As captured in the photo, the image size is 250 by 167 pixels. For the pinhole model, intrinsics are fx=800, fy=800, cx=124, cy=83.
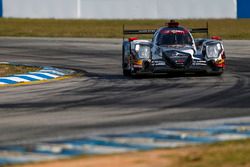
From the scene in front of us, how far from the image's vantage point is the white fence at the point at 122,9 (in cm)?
5009

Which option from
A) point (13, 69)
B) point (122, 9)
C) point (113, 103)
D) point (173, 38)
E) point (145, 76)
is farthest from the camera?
point (122, 9)

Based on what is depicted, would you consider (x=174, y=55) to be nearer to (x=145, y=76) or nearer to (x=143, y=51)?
(x=143, y=51)

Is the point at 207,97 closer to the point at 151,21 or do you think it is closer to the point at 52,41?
the point at 52,41

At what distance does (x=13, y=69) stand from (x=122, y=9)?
29.7m

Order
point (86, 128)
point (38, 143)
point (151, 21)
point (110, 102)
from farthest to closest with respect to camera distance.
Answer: point (151, 21)
point (110, 102)
point (86, 128)
point (38, 143)

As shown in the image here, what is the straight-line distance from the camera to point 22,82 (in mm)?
17906

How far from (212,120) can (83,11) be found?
4059 centimetres

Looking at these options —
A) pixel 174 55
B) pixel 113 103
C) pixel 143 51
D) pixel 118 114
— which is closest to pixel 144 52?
pixel 143 51

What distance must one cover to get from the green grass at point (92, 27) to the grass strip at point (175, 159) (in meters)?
28.8

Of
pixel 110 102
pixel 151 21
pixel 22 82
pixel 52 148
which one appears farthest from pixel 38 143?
pixel 151 21

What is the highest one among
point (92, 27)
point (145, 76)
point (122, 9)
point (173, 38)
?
point (122, 9)

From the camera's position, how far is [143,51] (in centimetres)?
1875

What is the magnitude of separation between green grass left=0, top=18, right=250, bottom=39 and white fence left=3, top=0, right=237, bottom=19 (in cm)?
142

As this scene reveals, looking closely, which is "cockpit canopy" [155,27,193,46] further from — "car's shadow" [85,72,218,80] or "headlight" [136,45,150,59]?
"car's shadow" [85,72,218,80]
